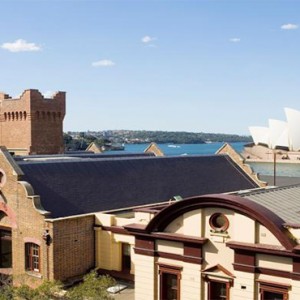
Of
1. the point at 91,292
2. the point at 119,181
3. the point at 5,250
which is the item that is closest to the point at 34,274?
the point at 5,250

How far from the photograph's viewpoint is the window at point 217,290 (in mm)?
18375

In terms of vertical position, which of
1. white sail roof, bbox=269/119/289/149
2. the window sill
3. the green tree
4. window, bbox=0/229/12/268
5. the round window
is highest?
white sail roof, bbox=269/119/289/149

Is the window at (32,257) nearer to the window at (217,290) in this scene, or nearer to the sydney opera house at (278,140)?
the window at (217,290)

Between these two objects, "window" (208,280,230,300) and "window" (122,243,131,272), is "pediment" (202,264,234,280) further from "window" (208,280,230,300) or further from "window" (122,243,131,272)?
"window" (122,243,131,272)

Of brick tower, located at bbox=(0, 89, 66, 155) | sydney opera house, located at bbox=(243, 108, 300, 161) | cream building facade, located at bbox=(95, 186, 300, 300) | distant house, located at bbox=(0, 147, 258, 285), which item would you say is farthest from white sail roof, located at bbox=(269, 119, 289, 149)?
cream building facade, located at bbox=(95, 186, 300, 300)

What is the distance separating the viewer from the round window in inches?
719

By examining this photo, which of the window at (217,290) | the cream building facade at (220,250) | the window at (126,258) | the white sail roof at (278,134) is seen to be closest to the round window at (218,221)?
the cream building facade at (220,250)

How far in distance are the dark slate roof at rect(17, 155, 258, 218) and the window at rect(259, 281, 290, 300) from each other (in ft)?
47.0

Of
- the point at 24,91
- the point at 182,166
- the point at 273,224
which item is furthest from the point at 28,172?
the point at 24,91

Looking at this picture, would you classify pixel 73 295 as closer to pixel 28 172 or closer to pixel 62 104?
pixel 28 172

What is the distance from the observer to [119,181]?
34.2 m

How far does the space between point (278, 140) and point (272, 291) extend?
523 ft

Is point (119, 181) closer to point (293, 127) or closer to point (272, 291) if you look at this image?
point (272, 291)

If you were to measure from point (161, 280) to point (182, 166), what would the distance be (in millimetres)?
20963
